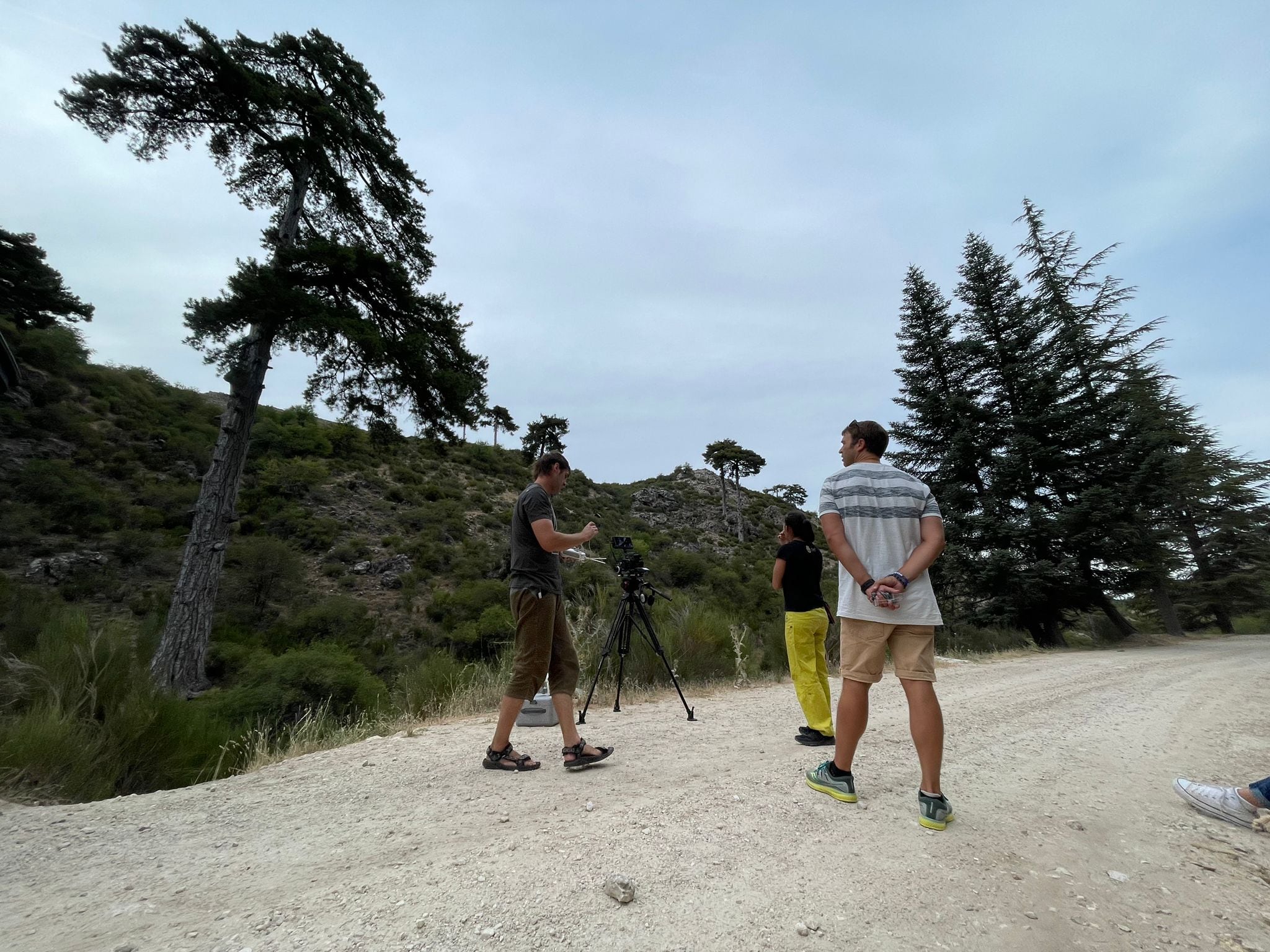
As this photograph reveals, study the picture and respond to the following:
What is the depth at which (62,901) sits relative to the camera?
6.88 ft

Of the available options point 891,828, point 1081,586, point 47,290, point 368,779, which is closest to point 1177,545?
point 1081,586

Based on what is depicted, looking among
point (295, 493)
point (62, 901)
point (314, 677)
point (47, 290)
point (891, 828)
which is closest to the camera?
point (62, 901)

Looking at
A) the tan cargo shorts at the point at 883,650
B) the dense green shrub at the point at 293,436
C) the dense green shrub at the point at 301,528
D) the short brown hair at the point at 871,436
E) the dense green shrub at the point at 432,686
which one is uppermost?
the dense green shrub at the point at 293,436

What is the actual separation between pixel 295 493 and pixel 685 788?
84.7 feet

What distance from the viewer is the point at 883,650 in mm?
2822

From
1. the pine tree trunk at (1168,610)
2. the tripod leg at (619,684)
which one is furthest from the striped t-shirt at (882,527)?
the pine tree trunk at (1168,610)

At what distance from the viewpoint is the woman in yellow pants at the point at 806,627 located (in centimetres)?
419

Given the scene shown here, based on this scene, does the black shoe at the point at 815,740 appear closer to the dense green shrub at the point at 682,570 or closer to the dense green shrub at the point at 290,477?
the dense green shrub at the point at 682,570

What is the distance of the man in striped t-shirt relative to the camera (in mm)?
2691

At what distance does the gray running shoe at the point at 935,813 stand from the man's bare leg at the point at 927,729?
38mm

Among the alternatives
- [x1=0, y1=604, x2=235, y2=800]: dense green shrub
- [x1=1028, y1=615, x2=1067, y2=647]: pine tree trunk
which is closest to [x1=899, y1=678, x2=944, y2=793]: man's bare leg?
[x1=0, y1=604, x2=235, y2=800]: dense green shrub

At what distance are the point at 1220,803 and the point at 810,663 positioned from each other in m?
2.23

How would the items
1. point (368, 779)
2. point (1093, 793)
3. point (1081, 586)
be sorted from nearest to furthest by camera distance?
point (1093, 793)
point (368, 779)
point (1081, 586)

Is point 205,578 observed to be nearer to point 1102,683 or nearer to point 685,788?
point 685,788
